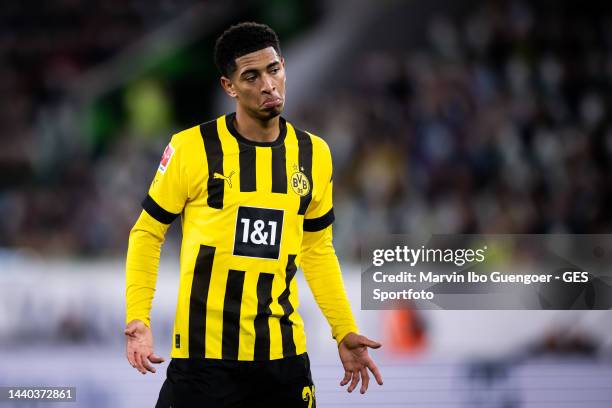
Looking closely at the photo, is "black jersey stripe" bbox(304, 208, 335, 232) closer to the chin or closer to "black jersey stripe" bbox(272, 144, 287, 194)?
"black jersey stripe" bbox(272, 144, 287, 194)

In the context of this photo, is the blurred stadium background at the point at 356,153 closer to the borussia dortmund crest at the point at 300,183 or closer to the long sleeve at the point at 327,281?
the long sleeve at the point at 327,281

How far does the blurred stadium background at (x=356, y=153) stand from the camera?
4.99 m

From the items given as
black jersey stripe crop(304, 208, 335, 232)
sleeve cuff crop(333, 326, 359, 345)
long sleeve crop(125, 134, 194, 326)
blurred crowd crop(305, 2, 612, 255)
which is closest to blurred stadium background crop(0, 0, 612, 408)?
blurred crowd crop(305, 2, 612, 255)

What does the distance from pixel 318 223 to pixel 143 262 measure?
1.79 ft

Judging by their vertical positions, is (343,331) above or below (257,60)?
below

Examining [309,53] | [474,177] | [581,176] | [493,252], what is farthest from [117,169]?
[493,252]

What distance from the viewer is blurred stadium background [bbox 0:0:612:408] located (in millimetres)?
4988

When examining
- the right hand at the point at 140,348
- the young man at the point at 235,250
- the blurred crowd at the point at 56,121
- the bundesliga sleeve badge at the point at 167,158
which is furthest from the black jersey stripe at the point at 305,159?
the blurred crowd at the point at 56,121

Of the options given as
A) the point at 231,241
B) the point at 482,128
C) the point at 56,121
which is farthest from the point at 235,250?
the point at 56,121

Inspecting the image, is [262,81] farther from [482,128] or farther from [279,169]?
[482,128]

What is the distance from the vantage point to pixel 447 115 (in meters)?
8.76

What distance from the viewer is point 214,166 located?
9.57ft

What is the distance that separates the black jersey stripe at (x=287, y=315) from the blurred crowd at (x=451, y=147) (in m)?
3.98

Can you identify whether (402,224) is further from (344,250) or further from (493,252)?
(493,252)
